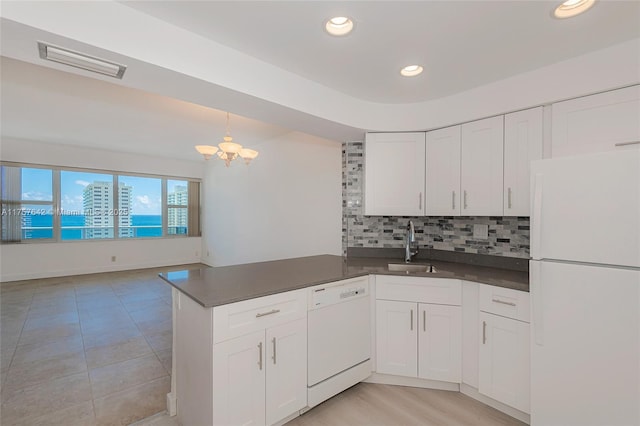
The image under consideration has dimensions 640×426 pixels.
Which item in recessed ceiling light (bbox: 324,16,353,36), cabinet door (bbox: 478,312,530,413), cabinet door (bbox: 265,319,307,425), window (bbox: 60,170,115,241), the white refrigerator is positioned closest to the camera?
the white refrigerator

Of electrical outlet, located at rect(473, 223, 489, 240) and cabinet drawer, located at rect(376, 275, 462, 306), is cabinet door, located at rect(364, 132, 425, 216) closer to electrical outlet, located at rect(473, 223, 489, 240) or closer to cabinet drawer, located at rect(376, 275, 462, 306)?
electrical outlet, located at rect(473, 223, 489, 240)

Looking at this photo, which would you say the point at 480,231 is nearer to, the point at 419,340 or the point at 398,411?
the point at 419,340

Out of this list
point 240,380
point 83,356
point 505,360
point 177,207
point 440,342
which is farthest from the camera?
point 177,207

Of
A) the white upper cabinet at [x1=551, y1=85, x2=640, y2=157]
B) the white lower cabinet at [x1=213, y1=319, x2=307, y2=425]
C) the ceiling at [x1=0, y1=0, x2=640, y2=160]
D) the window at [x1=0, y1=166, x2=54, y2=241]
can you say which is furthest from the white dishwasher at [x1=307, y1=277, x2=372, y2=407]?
the window at [x1=0, y1=166, x2=54, y2=241]

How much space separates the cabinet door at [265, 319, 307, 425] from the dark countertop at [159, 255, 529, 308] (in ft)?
0.90

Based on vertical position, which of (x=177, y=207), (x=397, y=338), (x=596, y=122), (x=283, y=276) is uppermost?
(x=596, y=122)

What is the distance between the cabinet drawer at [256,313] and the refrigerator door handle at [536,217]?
1.39 m

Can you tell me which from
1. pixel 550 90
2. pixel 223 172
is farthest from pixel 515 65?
pixel 223 172

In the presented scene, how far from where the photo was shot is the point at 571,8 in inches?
57.9

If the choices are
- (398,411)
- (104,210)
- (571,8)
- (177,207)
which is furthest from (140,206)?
(571,8)

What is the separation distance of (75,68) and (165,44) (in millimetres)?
495

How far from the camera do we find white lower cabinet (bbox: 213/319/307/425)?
4.96ft

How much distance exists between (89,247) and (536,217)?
7.87 meters

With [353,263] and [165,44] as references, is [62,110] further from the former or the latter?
[353,263]
